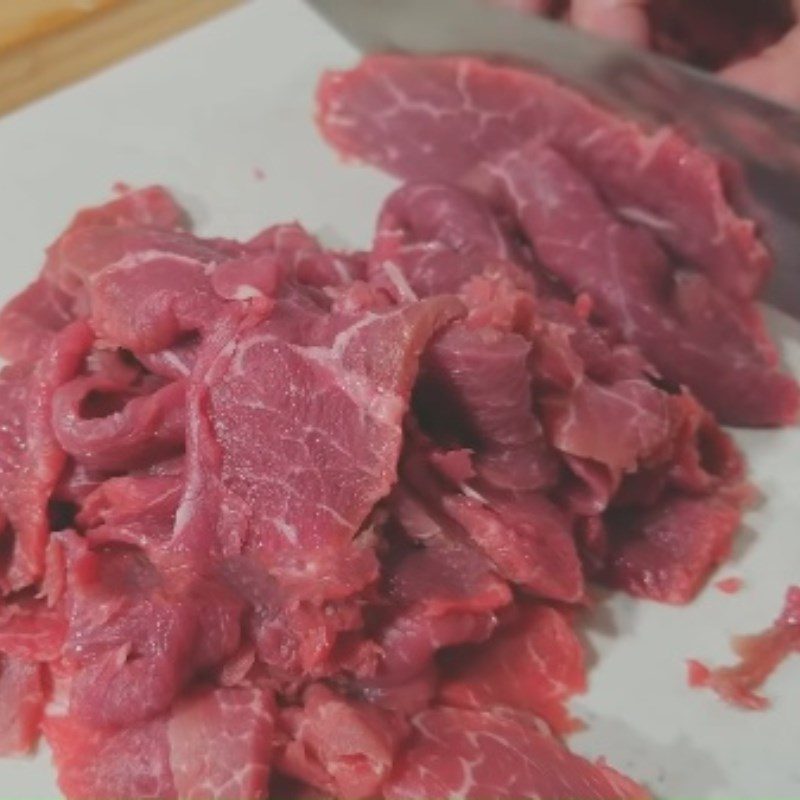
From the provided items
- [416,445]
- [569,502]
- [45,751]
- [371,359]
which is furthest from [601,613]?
[45,751]

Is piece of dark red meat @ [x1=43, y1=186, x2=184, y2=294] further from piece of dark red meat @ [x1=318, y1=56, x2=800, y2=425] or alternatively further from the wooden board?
piece of dark red meat @ [x1=318, y1=56, x2=800, y2=425]

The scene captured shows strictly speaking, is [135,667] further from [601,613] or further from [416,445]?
[601,613]

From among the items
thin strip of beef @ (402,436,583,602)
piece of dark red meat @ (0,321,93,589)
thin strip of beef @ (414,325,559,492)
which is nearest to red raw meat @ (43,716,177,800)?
piece of dark red meat @ (0,321,93,589)

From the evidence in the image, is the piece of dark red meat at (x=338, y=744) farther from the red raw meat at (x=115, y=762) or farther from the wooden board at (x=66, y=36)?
the wooden board at (x=66, y=36)

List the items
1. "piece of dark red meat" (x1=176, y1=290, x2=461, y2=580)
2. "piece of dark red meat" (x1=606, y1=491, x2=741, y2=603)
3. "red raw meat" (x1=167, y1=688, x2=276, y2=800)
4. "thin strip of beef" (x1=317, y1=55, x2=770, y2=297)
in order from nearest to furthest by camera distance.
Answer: "red raw meat" (x1=167, y1=688, x2=276, y2=800), "piece of dark red meat" (x1=176, y1=290, x2=461, y2=580), "piece of dark red meat" (x1=606, y1=491, x2=741, y2=603), "thin strip of beef" (x1=317, y1=55, x2=770, y2=297)

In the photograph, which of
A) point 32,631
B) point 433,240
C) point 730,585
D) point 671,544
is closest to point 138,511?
point 32,631

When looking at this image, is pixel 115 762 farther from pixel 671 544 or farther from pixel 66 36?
pixel 66 36
